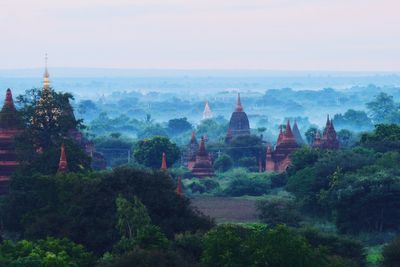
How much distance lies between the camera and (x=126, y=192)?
4050cm

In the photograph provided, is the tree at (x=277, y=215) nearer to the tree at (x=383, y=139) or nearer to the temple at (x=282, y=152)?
the tree at (x=383, y=139)

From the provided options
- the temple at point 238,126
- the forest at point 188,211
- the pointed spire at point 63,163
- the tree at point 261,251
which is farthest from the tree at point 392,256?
the temple at point 238,126

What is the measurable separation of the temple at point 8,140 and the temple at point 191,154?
2577cm

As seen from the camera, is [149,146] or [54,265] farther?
[149,146]

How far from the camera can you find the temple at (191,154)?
270 ft

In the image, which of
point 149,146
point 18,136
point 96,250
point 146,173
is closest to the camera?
point 96,250

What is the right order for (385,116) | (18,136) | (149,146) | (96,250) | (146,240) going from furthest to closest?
1. (385,116)
2. (149,146)
3. (18,136)
4. (96,250)
5. (146,240)

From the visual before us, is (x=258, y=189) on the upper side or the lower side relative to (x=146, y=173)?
lower

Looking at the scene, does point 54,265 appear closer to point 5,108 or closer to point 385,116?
point 5,108

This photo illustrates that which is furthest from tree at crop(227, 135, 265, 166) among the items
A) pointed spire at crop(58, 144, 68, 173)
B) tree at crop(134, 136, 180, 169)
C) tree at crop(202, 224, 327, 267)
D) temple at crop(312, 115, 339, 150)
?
tree at crop(202, 224, 327, 267)

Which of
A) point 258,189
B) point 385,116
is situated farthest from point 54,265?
point 385,116

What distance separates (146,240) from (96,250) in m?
4.51

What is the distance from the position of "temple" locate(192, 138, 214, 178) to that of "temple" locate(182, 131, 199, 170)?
2.83m

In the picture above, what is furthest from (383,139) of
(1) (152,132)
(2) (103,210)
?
(1) (152,132)
